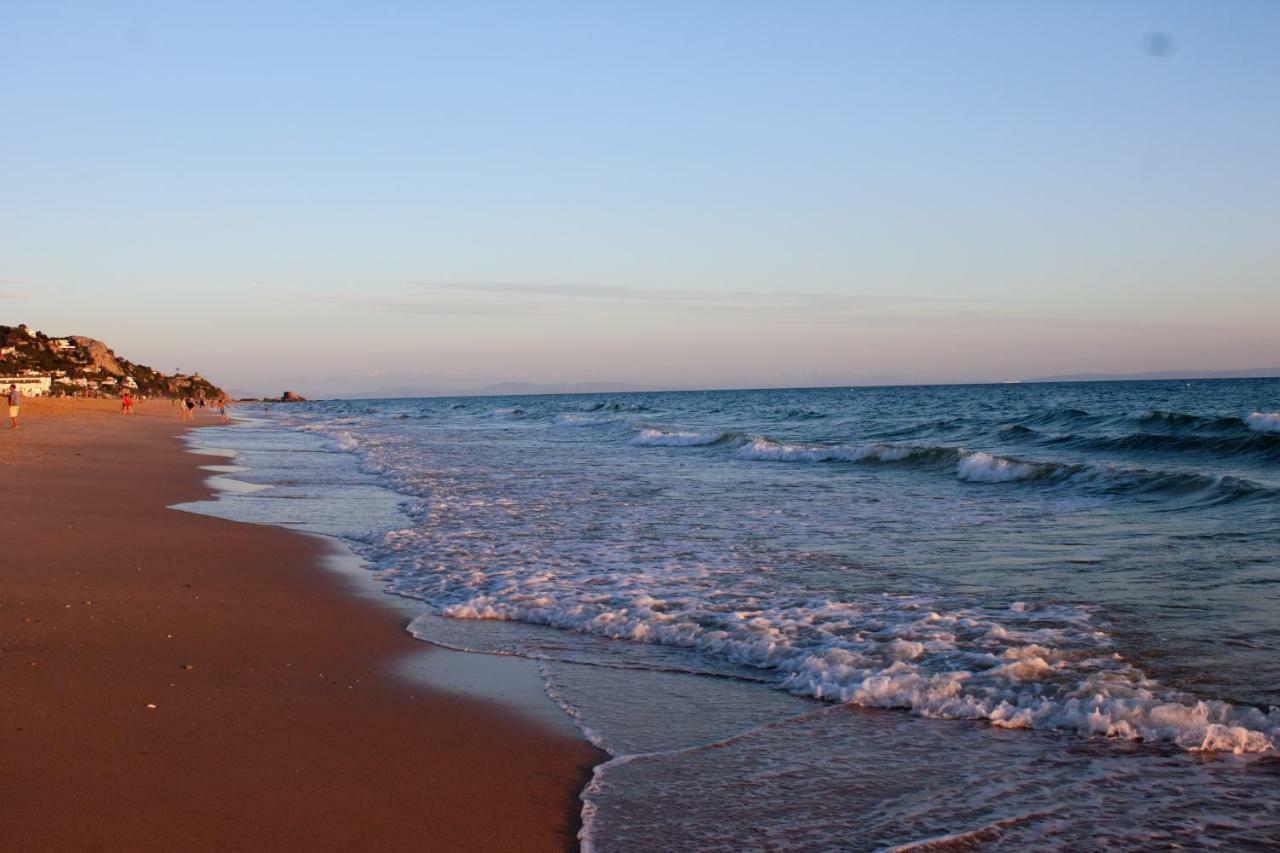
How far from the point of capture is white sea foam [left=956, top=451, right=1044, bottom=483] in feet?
66.6

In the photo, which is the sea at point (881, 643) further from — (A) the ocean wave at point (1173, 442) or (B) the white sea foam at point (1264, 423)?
(B) the white sea foam at point (1264, 423)

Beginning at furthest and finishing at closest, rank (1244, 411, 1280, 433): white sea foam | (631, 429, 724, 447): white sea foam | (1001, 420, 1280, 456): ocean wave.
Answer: (631, 429, 724, 447): white sea foam, (1244, 411, 1280, 433): white sea foam, (1001, 420, 1280, 456): ocean wave

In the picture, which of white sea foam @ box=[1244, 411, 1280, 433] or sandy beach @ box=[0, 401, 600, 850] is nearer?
sandy beach @ box=[0, 401, 600, 850]

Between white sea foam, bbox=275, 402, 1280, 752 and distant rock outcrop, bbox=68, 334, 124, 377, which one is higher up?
distant rock outcrop, bbox=68, 334, 124, 377

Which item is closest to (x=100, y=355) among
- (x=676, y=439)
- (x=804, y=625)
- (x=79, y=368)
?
(x=79, y=368)

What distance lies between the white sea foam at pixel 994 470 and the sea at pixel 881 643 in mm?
1755

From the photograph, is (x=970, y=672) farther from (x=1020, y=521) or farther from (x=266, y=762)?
(x=1020, y=521)

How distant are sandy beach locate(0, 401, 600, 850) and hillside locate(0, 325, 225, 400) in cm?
6063

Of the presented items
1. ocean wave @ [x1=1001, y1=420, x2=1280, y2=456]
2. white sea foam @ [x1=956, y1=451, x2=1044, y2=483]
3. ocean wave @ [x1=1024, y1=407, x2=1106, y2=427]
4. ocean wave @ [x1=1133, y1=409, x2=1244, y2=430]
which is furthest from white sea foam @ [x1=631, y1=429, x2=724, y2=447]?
ocean wave @ [x1=1133, y1=409, x2=1244, y2=430]

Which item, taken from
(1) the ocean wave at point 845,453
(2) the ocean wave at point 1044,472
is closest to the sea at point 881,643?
(2) the ocean wave at point 1044,472

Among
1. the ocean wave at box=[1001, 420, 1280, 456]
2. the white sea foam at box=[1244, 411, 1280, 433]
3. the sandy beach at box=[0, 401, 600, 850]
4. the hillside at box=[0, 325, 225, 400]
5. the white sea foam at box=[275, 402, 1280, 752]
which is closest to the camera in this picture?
the sandy beach at box=[0, 401, 600, 850]

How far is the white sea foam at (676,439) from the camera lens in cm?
3554

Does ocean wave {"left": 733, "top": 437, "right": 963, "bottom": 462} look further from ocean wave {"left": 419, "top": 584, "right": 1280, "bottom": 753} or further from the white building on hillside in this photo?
the white building on hillside

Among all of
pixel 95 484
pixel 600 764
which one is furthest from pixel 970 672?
pixel 95 484
